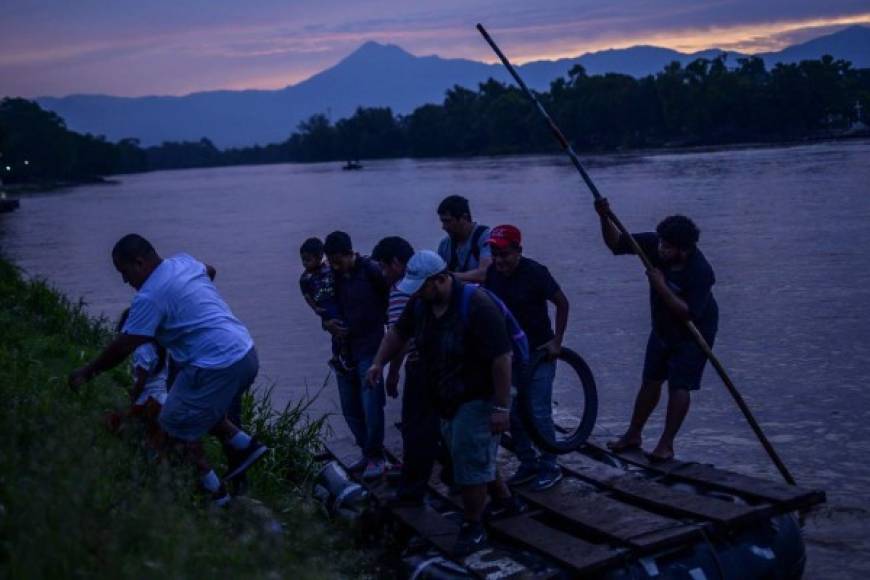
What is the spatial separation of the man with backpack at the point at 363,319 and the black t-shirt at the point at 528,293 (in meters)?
0.89

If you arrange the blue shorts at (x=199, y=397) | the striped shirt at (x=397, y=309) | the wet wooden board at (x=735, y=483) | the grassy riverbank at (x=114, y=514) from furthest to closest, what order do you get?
the striped shirt at (x=397, y=309) → the blue shorts at (x=199, y=397) → the wet wooden board at (x=735, y=483) → the grassy riverbank at (x=114, y=514)

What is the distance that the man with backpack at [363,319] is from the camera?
7426 mm

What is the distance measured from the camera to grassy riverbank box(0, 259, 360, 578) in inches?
151

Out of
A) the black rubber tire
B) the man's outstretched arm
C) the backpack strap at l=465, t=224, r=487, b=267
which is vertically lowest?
the black rubber tire

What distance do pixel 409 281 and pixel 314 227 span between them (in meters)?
36.1

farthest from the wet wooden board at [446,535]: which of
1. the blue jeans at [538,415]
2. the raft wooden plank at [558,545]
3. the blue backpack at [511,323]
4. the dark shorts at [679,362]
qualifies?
the dark shorts at [679,362]

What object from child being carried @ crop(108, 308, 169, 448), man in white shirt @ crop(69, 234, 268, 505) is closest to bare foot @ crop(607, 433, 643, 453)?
man in white shirt @ crop(69, 234, 268, 505)

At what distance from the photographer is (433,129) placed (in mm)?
151625

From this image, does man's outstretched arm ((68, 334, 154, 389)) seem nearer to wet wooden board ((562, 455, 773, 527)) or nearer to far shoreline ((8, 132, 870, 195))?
wet wooden board ((562, 455, 773, 527))

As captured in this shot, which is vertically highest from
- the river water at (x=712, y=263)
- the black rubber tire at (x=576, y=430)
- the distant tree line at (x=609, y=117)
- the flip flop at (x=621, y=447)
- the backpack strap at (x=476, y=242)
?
the distant tree line at (x=609, y=117)

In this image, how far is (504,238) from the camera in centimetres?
663

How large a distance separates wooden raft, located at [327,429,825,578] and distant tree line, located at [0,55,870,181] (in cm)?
9499

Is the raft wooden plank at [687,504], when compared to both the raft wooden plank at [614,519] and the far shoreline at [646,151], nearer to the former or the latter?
the raft wooden plank at [614,519]

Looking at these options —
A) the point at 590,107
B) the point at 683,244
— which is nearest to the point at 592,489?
the point at 683,244
